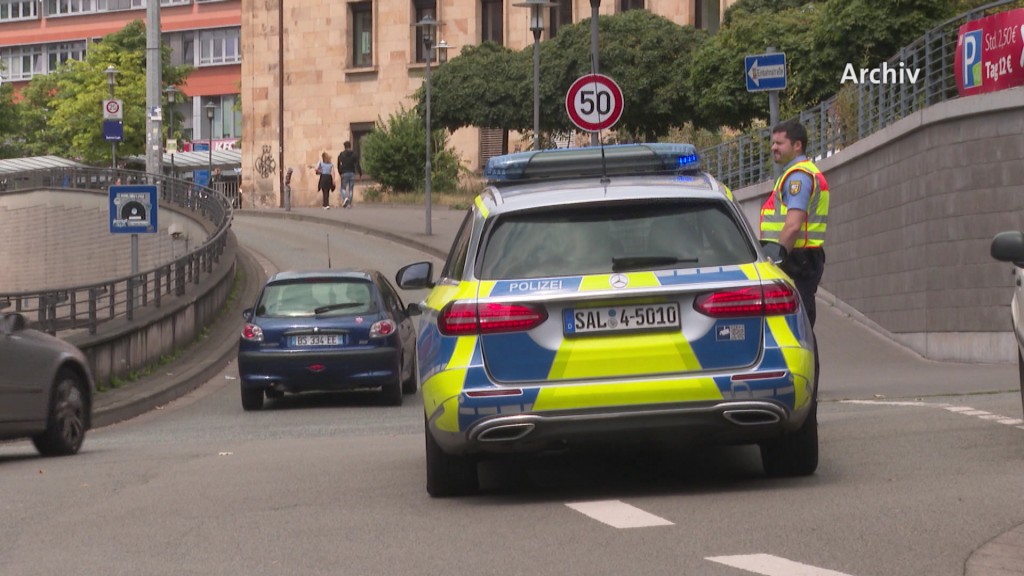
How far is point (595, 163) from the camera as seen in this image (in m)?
9.73

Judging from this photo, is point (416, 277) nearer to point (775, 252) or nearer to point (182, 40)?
point (775, 252)

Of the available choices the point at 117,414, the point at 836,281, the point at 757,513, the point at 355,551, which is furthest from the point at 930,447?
the point at 836,281

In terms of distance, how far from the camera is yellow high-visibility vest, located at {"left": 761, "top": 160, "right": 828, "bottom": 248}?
42.8 feet

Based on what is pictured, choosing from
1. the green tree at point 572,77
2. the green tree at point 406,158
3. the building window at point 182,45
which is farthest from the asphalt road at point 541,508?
the building window at point 182,45

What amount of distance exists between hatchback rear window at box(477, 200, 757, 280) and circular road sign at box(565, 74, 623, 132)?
44.8 feet

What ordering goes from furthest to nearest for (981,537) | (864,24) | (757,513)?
1. (864,24)
2. (757,513)
3. (981,537)

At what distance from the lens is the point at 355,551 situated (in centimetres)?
759

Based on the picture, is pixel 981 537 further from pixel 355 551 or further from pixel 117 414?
pixel 117 414

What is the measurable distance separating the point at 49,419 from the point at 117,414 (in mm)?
5371

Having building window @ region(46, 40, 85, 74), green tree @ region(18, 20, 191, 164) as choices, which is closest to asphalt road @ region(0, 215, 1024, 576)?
green tree @ region(18, 20, 191, 164)

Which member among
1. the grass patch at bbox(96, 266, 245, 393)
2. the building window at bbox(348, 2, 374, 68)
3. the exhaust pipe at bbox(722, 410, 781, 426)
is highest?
the building window at bbox(348, 2, 374, 68)

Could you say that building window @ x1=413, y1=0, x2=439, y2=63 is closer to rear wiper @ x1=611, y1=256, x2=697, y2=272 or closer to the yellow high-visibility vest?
the yellow high-visibility vest

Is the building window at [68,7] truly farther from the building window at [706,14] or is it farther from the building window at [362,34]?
the building window at [706,14]

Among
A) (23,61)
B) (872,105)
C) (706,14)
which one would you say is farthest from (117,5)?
(872,105)
